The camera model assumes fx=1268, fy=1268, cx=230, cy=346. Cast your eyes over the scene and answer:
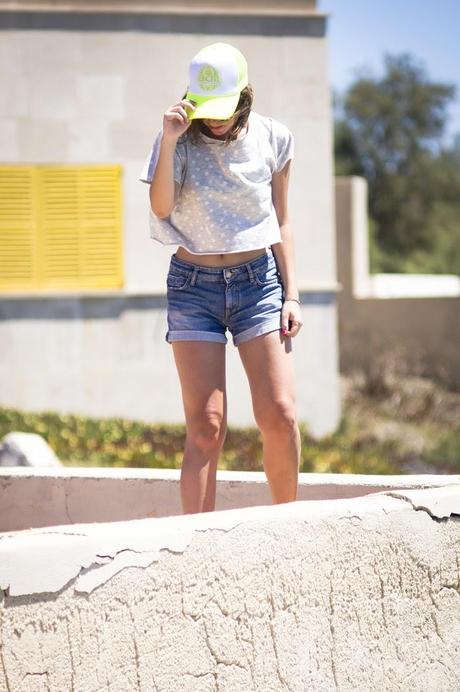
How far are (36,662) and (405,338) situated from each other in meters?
15.0

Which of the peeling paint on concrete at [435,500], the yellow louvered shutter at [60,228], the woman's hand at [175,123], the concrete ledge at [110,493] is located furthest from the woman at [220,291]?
the yellow louvered shutter at [60,228]

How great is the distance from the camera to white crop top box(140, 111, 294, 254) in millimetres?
3791

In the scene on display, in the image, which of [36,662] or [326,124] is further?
[326,124]

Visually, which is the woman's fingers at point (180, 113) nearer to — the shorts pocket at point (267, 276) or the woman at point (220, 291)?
the woman at point (220, 291)

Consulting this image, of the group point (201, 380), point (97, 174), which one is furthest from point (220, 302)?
point (97, 174)

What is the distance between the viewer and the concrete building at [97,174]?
446 inches

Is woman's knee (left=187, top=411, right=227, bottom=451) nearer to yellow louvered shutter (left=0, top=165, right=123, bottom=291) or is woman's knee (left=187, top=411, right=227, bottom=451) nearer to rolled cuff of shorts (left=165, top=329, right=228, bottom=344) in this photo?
rolled cuff of shorts (left=165, top=329, right=228, bottom=344)

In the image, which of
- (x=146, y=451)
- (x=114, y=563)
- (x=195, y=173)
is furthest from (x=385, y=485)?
(x=146, y=451)

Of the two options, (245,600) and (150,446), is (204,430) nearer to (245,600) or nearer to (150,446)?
(245,600)

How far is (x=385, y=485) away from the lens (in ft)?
12.4

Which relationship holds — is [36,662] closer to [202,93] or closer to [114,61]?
[202,93]

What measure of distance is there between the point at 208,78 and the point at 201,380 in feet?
2.92

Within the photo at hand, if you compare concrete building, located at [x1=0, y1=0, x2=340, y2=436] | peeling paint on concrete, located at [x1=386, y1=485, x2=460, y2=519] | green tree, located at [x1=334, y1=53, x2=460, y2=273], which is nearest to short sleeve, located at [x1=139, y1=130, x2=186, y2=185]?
peeling paint on concrete, located at [x1=386, y1=485, x2=460, y2=519]

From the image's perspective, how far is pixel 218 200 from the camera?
12.5ft
